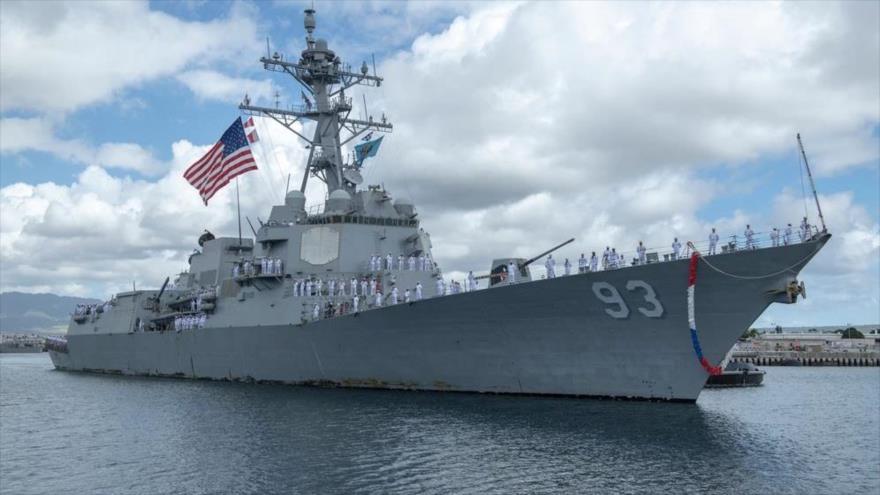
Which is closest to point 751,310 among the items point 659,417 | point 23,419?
point 659,417

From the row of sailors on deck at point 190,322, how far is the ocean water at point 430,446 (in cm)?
505

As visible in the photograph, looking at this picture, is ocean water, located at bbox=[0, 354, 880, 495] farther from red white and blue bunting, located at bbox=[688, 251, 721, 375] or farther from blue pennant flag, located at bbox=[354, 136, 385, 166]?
blue pennant flag, located at bbox=[354, 136, 385, 166]

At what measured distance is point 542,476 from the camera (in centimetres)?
1030

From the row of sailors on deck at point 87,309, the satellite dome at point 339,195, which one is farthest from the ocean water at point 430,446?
the row of sailors on deck at point 87,309

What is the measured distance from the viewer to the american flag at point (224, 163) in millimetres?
22312

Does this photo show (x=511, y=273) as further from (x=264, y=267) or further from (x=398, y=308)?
(x=264, y=267)

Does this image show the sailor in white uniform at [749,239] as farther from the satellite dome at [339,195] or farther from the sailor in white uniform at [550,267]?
the satellite dome at [339,195]

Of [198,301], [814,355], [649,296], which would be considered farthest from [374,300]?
[814,355]

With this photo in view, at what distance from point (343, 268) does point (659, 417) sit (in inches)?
432

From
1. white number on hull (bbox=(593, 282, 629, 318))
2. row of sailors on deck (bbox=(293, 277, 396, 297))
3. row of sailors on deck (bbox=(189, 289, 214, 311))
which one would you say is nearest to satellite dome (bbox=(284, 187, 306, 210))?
row of sailors on deck (bbox=(293, 277, 396, 297))

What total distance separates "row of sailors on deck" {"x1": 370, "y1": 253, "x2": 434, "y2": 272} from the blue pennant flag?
4.15 metres

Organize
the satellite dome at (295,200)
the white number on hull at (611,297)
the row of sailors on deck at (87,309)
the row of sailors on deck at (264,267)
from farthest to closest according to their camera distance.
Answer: the row of sailors on deck at (87,309)
the satellite dome at (295,200)
the row of sailors on deck at (264,267)
the white number on hull at (611,297)

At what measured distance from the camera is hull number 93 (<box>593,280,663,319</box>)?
14703 mm

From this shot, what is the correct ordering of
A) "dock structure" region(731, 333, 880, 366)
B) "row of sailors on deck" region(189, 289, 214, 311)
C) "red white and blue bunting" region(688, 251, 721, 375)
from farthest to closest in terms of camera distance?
"dock structure" region(731, 333, 880, 366), "row of sailors on deck" region(189, 289, 214, 311), "red white and blue bunting" region(688, 251, 721, 375)
